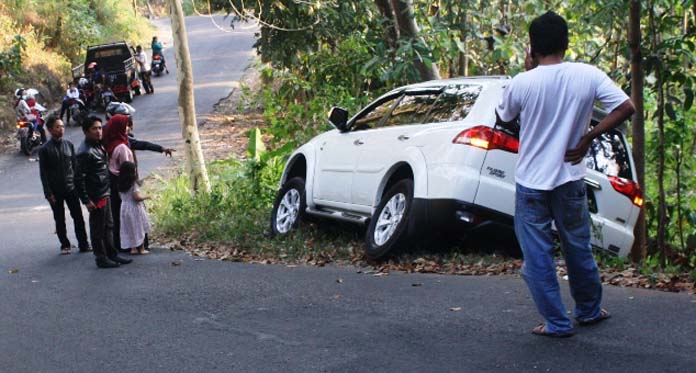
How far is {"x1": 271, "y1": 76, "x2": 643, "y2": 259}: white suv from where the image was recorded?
8.36 meters

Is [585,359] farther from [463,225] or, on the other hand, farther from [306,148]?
[306,148]

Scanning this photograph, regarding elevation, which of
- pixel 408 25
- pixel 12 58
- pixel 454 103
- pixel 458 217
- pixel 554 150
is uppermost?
pixel 408 25

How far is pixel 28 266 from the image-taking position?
1112 cm

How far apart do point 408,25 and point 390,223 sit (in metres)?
5.74

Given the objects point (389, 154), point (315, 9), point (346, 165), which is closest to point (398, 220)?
point (389, 154)

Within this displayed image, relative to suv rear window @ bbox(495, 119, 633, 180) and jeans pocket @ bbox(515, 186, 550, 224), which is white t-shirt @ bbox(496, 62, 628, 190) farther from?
suv rear window @ bbox(495, 119, 633, 180)

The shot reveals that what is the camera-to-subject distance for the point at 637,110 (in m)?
9.11

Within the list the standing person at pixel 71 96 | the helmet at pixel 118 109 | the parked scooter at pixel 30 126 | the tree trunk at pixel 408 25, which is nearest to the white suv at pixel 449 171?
the helmet at pixel 118 109

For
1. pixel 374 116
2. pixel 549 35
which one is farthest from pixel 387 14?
pixel 549 35

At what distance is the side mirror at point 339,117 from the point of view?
10.6 meters

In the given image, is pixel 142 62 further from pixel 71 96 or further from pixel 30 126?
pixel 30 126

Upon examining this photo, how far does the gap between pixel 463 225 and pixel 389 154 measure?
1.31 meters

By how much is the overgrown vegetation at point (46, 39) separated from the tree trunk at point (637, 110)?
24223mm

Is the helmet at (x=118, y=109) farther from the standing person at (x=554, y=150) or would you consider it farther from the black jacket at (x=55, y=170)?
the standing person at (x=554, y=150)
